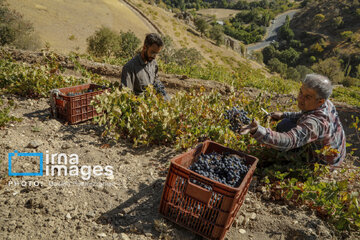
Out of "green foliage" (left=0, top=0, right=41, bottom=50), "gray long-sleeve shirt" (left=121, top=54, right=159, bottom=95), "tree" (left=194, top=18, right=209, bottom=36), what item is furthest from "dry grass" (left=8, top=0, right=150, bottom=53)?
"gray long-sleeve shirt" (left=121, top=54, right=159, bottom=95)

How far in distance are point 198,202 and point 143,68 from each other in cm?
270

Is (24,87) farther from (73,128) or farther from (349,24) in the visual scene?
(349,24)

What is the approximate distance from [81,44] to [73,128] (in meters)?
30.6

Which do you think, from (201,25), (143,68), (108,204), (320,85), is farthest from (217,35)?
(108,204)

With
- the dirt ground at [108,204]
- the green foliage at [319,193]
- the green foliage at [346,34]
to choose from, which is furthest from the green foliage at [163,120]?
the green foliage at [346,34]

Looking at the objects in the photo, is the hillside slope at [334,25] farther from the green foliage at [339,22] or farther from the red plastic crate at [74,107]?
the red plastic crate at [74,107]

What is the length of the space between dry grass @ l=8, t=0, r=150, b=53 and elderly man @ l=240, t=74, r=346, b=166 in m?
26.8

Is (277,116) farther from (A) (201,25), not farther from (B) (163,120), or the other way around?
(A) (201,25)

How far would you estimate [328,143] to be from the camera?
2529 millimetres

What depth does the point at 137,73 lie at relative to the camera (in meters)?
3.94

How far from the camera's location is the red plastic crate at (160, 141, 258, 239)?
1794mm

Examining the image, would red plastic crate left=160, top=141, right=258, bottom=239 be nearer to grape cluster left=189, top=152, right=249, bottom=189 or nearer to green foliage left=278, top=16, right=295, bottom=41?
grape cluster left=189, top=152, right=249, bottom=189

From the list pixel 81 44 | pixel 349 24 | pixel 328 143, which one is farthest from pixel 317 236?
pixel 349 24

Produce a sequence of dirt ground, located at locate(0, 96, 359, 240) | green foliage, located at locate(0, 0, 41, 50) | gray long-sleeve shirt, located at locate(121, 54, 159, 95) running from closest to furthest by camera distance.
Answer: dirt ground, located at locate(0, 96, 359, 240)
gray long-sleeve shirt, located at locate(121, 54, 159, 95)
green foliage, located at locate(0, 0, 41, 50)
